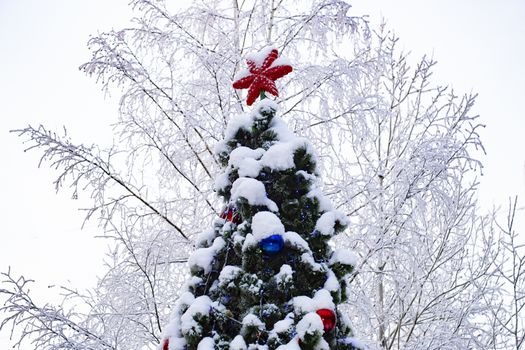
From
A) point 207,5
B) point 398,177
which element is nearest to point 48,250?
point 207,5

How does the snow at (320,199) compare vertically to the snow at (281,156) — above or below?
below

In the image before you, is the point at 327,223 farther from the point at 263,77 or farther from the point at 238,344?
the point at 263,77

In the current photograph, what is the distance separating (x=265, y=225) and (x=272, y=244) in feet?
0.31

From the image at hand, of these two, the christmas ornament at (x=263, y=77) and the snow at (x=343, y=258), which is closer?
the snow at (x=343, y=258)

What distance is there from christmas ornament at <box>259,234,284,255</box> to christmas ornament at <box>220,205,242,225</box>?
1.01 ft

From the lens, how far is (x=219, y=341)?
87.1 inches

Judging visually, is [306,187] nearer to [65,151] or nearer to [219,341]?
[219,341]

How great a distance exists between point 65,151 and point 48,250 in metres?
18.9

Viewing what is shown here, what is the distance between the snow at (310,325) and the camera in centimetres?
203

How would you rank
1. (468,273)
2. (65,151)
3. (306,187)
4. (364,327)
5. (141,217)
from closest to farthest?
(306,187), (65,151), (141,217), (364,327), (468,273)

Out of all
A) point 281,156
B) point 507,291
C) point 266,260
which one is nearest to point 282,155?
point 281,156

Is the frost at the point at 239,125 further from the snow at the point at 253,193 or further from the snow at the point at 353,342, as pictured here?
the snow at the point at 353,342

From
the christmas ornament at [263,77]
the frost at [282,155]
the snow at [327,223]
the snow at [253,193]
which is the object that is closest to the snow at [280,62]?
the christmas ornament at [263,77]

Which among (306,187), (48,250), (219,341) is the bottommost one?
(219,341)
